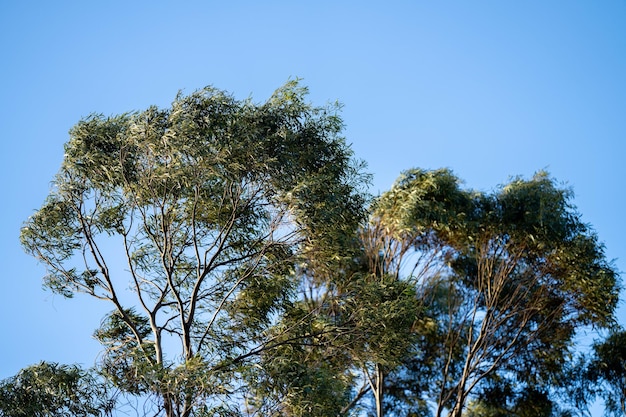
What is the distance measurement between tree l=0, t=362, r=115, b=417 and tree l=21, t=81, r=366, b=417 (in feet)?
0.95

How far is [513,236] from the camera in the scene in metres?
16.8

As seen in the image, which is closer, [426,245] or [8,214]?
[8,214]

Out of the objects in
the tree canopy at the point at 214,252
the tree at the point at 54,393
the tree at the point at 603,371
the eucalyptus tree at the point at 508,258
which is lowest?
the tree at the point at 54,393

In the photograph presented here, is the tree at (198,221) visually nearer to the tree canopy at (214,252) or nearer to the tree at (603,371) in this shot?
the tree canopy at (214,252)

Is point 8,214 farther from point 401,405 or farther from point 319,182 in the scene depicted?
point 401,405

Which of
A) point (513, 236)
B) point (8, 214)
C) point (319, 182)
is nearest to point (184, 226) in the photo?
point (319, 182)

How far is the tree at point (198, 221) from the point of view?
10141 millimetres

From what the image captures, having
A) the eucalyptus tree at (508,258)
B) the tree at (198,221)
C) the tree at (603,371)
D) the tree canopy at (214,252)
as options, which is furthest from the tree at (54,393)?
the tree at (603,371)

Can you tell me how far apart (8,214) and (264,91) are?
621 centimetres

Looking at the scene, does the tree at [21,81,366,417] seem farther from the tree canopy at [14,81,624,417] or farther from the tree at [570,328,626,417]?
the tree at [570,328,626,417]

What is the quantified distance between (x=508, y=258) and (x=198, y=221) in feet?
26.8

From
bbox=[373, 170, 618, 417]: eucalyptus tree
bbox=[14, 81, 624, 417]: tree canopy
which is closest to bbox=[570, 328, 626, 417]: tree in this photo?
bbox=[373, 170, 618, 417]: eucalyptus tree

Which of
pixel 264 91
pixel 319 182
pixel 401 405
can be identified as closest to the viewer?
pixel 319 182

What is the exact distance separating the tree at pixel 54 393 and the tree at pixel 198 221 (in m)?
0.29
